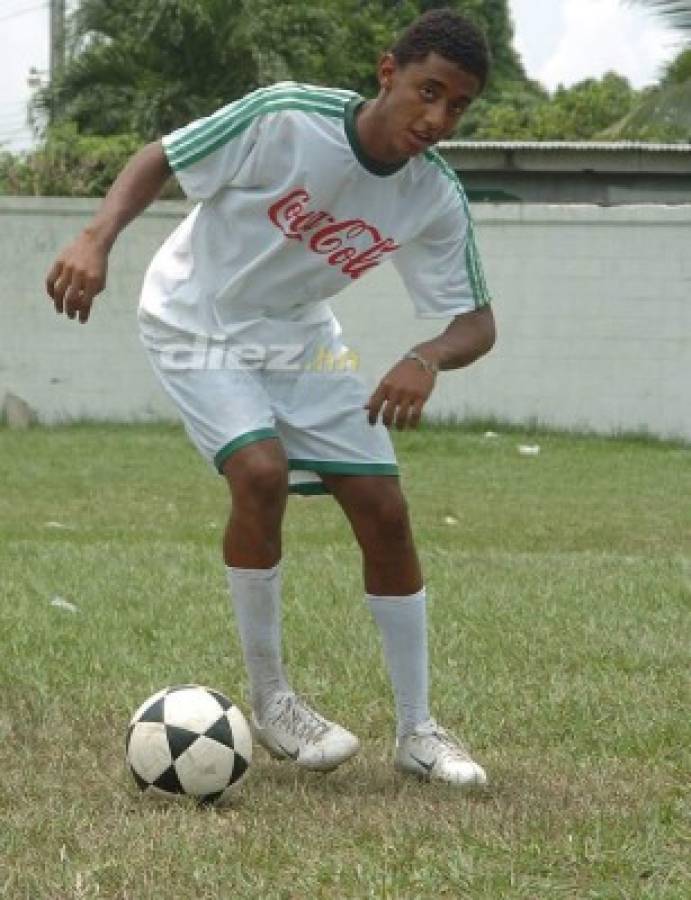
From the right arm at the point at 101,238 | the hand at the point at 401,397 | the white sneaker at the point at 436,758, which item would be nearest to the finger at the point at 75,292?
the right arm at the point at 101,238

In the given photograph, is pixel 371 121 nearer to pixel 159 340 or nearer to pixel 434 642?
pixel 159 340

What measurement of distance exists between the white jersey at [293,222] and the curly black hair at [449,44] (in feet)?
0.75

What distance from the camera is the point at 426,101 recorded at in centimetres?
480

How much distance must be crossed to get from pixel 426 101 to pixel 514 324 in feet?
46.4

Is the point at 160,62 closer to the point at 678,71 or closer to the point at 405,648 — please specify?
the point at 678,71

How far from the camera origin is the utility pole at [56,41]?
27.5 metres

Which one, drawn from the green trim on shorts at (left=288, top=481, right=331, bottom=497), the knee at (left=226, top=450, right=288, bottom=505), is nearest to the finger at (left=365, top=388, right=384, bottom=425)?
the knee at (left=226, top=450, right=288, bottom=505)

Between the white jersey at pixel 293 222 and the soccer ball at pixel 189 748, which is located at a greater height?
the white jersey at pixel 293 222

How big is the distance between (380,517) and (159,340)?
2.41 feet

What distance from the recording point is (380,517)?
5047 mm

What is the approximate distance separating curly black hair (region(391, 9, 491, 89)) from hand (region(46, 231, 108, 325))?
87 centimetres

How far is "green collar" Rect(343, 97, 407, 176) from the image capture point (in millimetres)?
4941

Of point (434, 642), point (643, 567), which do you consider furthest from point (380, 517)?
point (643, 567)

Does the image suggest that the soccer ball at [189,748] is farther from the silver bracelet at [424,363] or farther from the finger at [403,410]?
the silver bracelet at [424,363]
